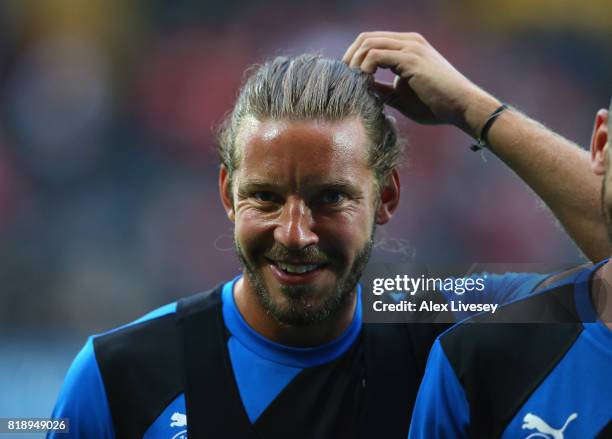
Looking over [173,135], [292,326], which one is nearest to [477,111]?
[292,326]

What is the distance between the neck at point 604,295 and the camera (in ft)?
5.60

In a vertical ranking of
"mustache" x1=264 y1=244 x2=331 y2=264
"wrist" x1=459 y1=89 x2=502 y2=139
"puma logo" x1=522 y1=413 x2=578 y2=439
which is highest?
"wrist" x1=459 y1=89 x2=502 y2=139

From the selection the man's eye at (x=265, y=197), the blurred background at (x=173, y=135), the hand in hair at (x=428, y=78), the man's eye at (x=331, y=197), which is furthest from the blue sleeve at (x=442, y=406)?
the blurred background at (x=173, y=135)

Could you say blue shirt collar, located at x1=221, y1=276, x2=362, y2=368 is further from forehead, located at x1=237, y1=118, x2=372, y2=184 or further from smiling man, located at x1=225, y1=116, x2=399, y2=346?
forehead, located at x1=237, y1=118, x2=372, y2=184

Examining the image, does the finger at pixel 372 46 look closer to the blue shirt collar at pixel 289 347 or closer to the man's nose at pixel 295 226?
the man's nose at pixel 295 226

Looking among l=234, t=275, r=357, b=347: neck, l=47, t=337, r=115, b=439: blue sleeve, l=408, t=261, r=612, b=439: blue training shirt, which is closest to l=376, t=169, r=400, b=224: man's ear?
l=234, t=275, r=357, b=347: neck

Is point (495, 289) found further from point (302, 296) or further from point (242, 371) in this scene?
point (242, 371)

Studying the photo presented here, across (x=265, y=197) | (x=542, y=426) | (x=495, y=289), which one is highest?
(x=265, y=197)

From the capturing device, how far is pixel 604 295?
172 cm

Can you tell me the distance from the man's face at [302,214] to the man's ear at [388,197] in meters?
0.12

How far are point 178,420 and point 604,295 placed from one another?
1.09 m

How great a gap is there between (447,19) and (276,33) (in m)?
1.55

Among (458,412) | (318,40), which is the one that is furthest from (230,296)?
(318,40)

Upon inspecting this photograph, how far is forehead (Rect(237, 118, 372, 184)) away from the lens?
1.90 meters
